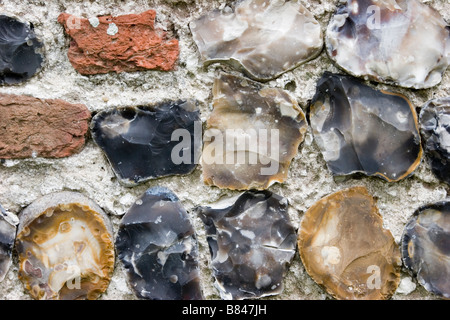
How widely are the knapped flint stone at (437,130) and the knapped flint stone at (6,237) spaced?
2.12 ft

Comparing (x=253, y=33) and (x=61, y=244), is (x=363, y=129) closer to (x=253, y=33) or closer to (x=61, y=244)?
(x=253, y=33)

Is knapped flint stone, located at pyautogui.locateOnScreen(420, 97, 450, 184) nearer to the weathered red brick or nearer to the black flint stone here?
the weathered red brick

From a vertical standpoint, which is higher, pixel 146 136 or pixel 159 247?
pixel 146 136

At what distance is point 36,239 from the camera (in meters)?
0.69

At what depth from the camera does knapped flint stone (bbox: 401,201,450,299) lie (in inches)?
27.9

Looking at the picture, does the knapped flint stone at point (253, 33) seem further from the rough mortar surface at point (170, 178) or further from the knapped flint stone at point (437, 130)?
the knapped flint stone at point (437, 130)

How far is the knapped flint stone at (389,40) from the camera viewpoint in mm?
670

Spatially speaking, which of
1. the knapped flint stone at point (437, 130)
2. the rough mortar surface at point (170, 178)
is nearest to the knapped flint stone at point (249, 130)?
the rough mortar surface at point (170, 178)

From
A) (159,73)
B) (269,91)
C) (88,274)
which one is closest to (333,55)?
(269,91)

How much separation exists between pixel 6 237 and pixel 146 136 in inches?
10.4

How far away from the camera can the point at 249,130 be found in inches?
27.1

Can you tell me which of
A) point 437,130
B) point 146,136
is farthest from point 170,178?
point 437,130

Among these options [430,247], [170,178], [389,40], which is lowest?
[430,247]

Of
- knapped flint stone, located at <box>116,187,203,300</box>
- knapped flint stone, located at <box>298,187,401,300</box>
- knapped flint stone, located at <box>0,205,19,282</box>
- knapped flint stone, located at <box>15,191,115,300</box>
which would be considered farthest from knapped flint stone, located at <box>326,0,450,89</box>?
knapped flint stone, located at <box>0,205,19,282</box>
